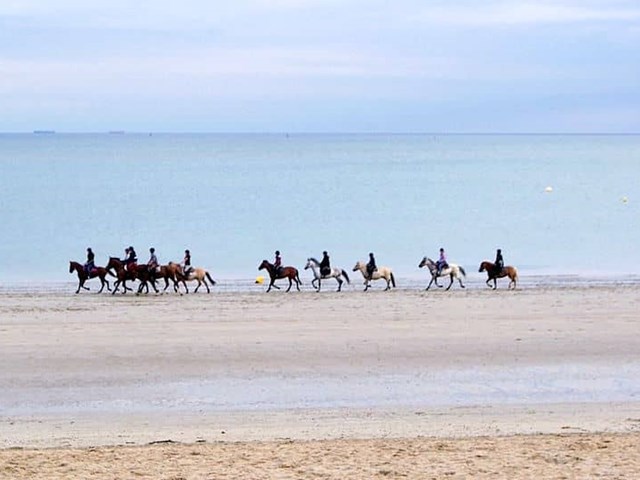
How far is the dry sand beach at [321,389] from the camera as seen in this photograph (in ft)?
38.2

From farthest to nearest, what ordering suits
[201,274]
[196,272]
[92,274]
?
1. [92,274]
2. [201,274]
3. [196,272]

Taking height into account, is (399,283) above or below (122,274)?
below

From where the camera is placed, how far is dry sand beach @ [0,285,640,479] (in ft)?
38.2

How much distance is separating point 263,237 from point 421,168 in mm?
100671

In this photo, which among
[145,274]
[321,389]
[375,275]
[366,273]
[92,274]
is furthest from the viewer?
[375,275]

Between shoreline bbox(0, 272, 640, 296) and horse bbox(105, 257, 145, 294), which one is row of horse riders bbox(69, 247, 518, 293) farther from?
shoreline bbox(0, 272, 640, 296)

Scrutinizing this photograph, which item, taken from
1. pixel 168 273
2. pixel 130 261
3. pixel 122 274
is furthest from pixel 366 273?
pixel 122 274

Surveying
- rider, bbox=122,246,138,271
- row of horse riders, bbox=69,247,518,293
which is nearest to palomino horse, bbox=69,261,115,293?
row of horse riders, bbox=69,247,518,293

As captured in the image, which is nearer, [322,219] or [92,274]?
[92,274]

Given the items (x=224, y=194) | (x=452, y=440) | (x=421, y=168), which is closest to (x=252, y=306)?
(x=452, y=440)

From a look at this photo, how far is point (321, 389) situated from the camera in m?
17.2

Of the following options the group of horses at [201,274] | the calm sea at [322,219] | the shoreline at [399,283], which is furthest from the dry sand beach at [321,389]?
the calm sea at [322,219]

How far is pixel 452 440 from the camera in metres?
→ 12.8

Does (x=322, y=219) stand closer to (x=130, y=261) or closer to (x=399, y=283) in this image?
(x=399, y=283)
